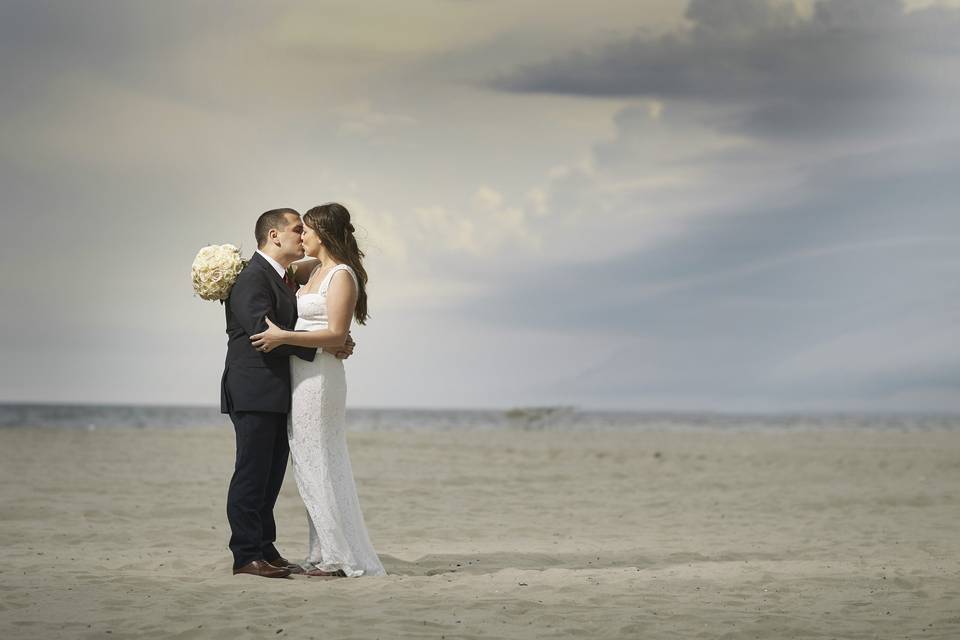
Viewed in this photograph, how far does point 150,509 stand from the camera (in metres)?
12.4

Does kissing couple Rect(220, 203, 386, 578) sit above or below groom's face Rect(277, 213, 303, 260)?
below

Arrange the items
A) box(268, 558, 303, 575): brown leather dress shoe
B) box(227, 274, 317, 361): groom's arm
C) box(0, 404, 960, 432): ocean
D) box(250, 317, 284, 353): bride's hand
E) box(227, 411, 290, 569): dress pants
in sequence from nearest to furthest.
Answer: box(250, 317, 284, 353): bride's hand, box(227, 274, 317, 361): groom's arm, box(227, 411, 290, 569): dress pants, box(268, 558, 303, 575): brown leather dress shoe, box(0, 404, 960, 432): ocean

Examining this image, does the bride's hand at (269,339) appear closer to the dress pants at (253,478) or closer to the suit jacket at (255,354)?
the suit jacket at (255,354)

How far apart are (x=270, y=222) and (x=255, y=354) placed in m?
0.93

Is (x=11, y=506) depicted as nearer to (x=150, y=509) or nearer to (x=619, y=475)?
(x=150, y=509)

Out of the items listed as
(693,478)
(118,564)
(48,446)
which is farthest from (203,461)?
(118,564)

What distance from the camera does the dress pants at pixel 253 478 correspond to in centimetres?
680

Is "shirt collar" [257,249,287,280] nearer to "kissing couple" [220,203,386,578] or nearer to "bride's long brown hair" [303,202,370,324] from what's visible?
"kissing couple" [220,203,386,578]

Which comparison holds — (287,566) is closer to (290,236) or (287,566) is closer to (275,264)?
(275,264)

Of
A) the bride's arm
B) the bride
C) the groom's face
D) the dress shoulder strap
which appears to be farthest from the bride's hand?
the groom's face

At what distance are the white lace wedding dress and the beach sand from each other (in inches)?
11.0

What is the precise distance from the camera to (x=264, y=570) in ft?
22.9

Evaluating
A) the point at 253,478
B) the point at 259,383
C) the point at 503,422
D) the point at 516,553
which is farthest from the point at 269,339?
the point at 503,422

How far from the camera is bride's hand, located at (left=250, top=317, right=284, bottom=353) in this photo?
656cm
